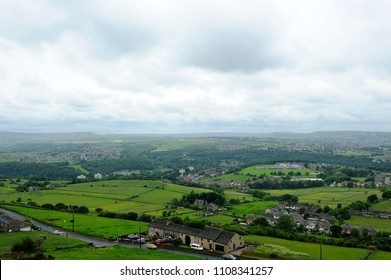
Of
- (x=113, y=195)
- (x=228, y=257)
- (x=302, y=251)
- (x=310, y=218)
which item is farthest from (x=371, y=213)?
(x=113, y=195)

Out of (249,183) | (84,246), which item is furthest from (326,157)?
(84,246)

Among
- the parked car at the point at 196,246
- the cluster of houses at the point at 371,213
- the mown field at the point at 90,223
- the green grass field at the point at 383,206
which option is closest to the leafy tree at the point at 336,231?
the cluster of houses at the point at 371,213

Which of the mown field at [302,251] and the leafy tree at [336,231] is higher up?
the mown field at [302,251]

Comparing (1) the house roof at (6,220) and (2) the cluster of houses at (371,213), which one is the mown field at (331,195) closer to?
(2) the cluster of houses at (371,213)

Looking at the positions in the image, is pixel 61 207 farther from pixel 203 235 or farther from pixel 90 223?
pixel 203 235

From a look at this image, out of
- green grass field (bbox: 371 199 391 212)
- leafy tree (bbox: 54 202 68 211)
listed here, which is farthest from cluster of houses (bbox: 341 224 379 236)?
leafy tree (bbox: 54 202 68 211)

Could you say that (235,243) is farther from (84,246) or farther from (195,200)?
(195,200)

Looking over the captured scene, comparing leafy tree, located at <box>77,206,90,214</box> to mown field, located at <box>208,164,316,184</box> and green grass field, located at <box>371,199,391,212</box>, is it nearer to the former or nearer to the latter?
green grass field, located at <box>371,199,391,212</box>
